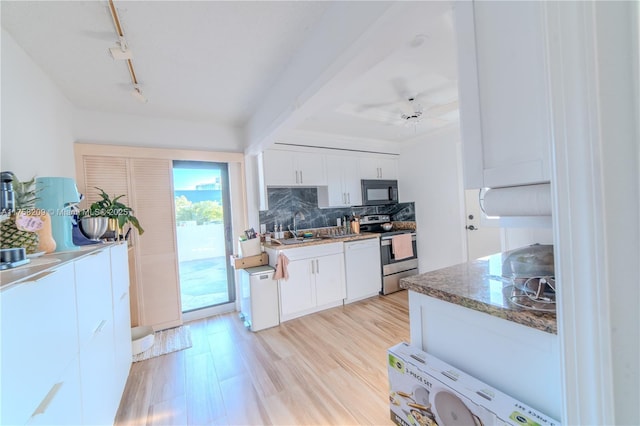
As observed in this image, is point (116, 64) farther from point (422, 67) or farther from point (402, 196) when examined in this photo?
point (402, 196)

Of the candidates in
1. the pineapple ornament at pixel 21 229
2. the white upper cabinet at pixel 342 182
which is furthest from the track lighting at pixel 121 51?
the white upper cabinet at pixel 342 182

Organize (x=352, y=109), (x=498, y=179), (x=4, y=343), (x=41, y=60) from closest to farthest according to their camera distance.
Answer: (x=4, y=343), (x=498, y=179), (x=41, y=60), (x=352, y=109)

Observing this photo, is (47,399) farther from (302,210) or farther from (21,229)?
(302,210)

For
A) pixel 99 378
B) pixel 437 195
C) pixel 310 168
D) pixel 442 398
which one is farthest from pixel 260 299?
pixel 437 195

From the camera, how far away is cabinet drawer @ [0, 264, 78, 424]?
65cm

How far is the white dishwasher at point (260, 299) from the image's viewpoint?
2.72 m

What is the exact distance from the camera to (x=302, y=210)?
3762mm

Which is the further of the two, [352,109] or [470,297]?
[352,109]

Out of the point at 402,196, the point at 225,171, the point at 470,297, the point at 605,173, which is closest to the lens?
the point at 605,173

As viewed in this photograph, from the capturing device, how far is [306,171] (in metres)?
3.46

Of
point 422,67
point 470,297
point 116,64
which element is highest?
point 116,64

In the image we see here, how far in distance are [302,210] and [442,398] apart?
3040 mm

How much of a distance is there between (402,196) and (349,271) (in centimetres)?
186

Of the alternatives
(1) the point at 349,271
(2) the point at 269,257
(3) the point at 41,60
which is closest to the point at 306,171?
(2) the point at 269,257
